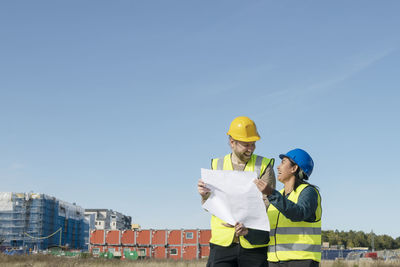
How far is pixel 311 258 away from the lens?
385 centimetres

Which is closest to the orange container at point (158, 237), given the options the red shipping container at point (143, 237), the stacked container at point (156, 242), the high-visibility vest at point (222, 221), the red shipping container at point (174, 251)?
the stacked container at point (156, 242)

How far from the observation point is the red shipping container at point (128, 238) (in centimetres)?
6844

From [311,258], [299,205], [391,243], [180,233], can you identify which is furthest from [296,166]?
[391,243]

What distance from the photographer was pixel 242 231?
12.9 ft

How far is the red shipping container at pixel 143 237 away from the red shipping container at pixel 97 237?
17.4 feet

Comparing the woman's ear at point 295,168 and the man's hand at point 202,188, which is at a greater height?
the woman's ear at point 295,168

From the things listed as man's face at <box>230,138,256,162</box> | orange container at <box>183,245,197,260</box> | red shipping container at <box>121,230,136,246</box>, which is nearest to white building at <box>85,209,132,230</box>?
A: red shipping container at <box>121,230,136,246</box>

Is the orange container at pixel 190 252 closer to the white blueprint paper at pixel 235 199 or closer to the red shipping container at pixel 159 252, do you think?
the red shipping container at pixel 159 252

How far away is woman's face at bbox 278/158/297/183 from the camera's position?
13.7 ft

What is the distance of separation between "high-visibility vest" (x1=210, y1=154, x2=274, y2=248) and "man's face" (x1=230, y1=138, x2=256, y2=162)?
0.08 meters

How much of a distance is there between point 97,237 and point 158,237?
940cm

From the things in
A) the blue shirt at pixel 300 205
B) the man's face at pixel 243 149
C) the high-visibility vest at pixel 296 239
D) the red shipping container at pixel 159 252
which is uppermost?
the man's face at pixel 243 149

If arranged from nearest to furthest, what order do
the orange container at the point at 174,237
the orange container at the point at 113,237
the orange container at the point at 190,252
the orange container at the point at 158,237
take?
the orange container at the point at 190,252, the orange container at the point at 174,237, the orange container at the point at 158,237, the orange container at the point at 113,237

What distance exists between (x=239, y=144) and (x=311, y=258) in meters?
1.15
